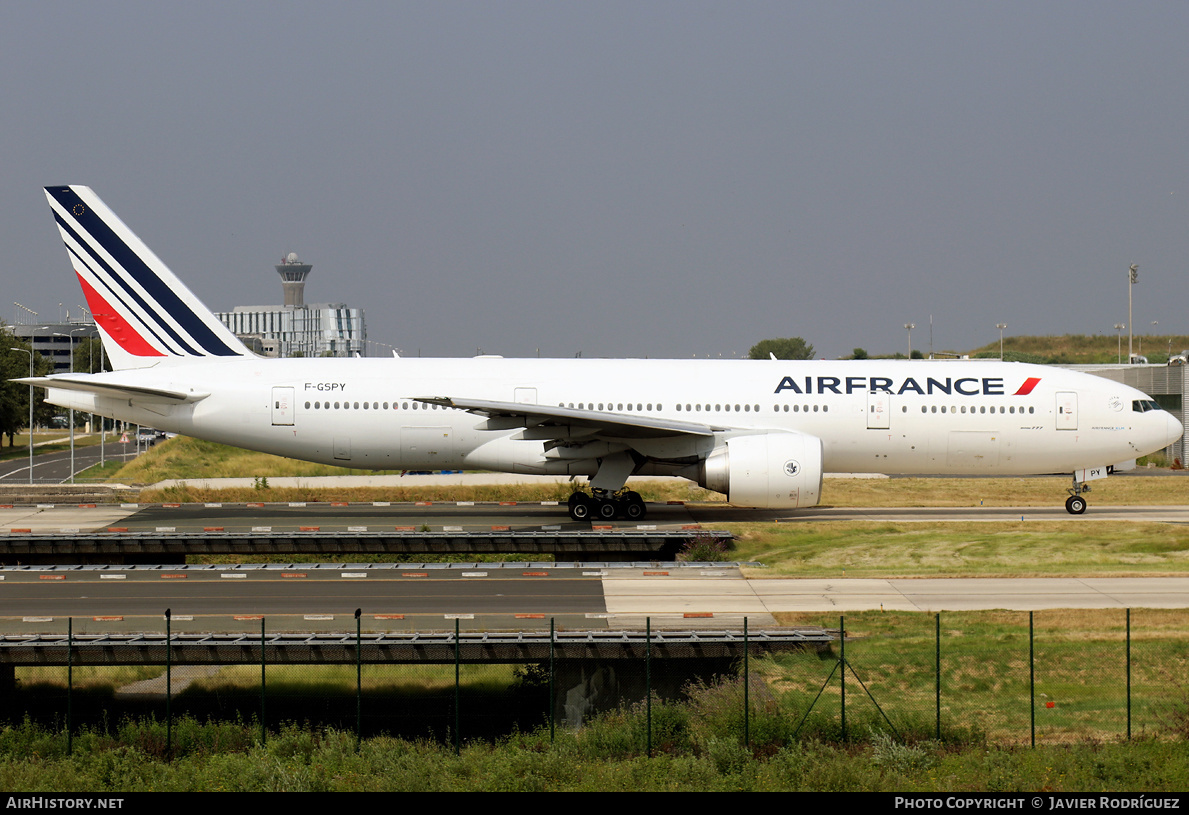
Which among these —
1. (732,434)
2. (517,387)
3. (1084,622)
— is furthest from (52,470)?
(1084,622)

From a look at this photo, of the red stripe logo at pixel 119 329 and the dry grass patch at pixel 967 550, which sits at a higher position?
the red stripe logo at pixel 119 329

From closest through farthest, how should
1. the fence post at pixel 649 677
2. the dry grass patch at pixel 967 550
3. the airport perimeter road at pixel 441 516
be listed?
the fence post at pixel 649 677
the dry grass patch at pixel 967 550
the airport perimeter road at pixel 441 516

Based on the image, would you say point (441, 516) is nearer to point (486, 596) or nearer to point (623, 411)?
point (623, 411)

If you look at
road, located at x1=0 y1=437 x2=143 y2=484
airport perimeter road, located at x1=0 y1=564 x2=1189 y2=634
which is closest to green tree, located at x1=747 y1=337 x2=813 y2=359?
road, located at x1=0 y1=437 x2=143 y2=484

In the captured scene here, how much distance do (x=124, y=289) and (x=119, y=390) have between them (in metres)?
3.47

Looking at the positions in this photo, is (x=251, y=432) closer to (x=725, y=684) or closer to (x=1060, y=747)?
(x=725, y=684)

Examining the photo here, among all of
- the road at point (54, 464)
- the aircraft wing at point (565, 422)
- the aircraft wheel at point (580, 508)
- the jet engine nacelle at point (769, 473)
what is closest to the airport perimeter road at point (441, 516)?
the aircraft wheel at point (580, 508)

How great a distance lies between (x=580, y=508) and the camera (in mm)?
30031

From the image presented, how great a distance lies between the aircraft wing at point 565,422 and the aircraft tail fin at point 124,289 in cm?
926

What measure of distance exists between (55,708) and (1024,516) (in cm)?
2606

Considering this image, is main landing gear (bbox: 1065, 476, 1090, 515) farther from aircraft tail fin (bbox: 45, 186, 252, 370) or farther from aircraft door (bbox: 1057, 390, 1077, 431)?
aircraft tail fin (bbox: 45, 186, 252, 370)

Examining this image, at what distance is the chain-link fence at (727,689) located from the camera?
1547 cm

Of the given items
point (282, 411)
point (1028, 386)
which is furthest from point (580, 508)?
point (1028, 386)

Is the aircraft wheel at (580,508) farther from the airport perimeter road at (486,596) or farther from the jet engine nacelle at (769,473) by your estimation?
the airport perimeter road at (486,596)
